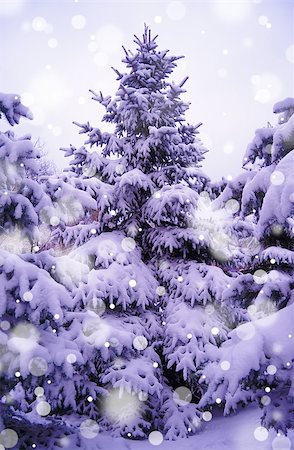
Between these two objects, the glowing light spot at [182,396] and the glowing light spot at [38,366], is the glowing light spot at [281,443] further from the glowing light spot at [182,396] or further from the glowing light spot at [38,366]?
the glowing light spot at [38,366]

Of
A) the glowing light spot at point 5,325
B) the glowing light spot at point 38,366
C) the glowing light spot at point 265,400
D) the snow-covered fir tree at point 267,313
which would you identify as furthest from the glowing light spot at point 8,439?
the glowing light spot at point 265,400

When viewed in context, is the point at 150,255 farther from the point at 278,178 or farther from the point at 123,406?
the point at 278,178

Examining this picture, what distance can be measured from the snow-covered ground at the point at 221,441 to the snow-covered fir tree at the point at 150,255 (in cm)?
29

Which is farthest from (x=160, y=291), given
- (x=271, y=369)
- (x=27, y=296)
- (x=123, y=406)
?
(x=271, y=369)

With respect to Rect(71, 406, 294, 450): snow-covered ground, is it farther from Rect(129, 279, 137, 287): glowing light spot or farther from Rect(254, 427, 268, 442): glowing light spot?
Rect(129, 279, 137, 287): glowing light spot

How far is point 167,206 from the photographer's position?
908 cm

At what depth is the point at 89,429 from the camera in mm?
7941

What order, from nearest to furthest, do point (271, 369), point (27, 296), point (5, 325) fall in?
1. point (271, 369)
2. point (27, 296)
3. point (5, 325)

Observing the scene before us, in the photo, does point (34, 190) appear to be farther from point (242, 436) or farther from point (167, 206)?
point (242, 436)

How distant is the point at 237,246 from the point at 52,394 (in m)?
6.65

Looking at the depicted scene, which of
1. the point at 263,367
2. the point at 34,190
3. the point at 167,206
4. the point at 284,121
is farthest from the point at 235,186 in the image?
the point at 167,206

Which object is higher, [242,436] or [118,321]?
[118,321]

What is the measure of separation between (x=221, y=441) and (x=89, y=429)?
274 centimetres

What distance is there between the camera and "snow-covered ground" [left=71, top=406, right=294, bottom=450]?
694cm
